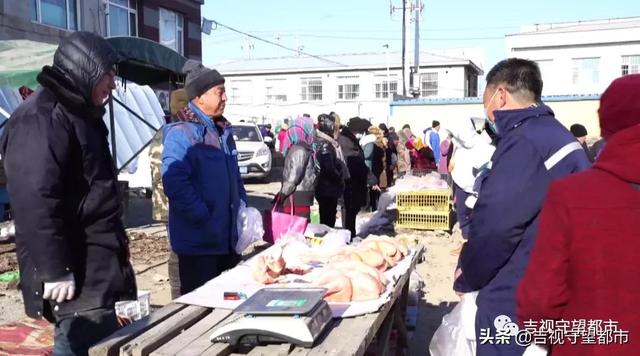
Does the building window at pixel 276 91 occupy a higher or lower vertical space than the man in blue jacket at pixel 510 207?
higher

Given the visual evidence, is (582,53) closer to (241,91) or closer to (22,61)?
(241,91)

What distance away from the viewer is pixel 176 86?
7.98 meters

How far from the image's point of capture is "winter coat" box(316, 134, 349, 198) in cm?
611

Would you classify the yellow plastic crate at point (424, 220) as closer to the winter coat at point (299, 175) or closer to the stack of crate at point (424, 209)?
the stack of crate at point (424, 209)

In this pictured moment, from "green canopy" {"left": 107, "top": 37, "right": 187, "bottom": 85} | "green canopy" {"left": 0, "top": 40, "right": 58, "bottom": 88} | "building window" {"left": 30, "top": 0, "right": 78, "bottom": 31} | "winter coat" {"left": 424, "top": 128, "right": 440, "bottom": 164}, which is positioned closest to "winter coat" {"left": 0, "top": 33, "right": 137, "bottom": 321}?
"green canopy" {"left": 107, "top": 37, "right": 187, "bottom": 85}

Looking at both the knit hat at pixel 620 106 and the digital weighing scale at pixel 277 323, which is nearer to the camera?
the knit hat at pixel 620 106

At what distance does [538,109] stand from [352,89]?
3779 cm

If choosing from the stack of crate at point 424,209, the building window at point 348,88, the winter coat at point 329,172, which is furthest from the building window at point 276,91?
the winter coat at point 329,172

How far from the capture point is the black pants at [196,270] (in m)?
3.48

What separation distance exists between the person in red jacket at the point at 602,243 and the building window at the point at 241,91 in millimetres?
41615

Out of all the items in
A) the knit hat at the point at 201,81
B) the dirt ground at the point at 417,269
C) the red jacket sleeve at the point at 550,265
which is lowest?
the dirt ground at the point at 417,269

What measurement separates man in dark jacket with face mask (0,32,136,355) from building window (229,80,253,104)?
40.7m

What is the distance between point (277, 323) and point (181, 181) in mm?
1414

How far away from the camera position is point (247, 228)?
12.3 feet
